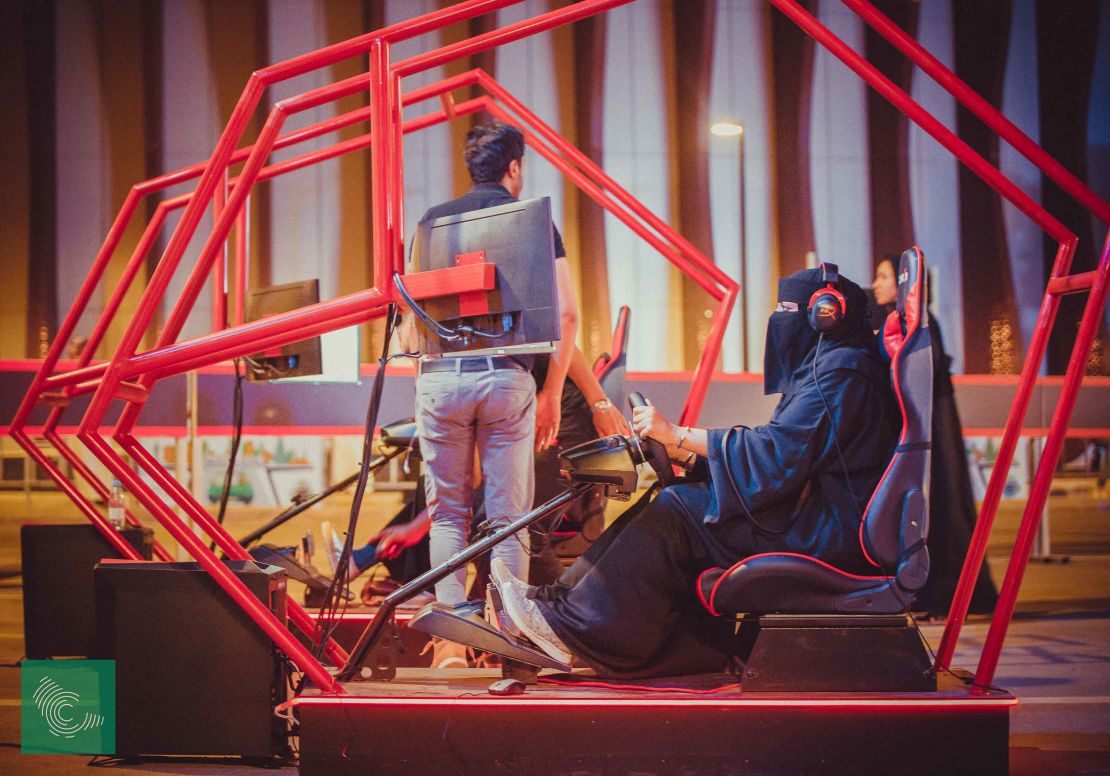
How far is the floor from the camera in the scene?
262cm

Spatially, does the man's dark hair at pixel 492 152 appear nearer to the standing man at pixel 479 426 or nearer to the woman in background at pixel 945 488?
the standing man at pixel 479 426

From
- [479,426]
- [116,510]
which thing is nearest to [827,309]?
[479,426]

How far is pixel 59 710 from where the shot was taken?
9.34 ft

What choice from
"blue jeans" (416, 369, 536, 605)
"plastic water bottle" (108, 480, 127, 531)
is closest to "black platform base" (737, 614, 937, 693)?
"blue jeans" (416, 369, 536, 605)

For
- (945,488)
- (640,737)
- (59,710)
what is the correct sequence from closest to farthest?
(640,737), (59,710), (945,488)

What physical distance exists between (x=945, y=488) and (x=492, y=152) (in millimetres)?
2651

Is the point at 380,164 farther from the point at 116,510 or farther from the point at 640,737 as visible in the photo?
the point at 116,510

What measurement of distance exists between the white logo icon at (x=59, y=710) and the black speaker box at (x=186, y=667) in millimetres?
321

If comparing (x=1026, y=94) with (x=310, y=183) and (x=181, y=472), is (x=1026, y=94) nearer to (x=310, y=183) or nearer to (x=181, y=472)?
(x=310, y=183)

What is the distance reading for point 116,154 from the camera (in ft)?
22.0

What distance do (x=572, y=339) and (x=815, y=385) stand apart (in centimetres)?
105

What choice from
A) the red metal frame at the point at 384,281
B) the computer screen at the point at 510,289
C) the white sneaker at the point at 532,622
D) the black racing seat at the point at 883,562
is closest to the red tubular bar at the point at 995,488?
the red metal frame at the point at 384,281

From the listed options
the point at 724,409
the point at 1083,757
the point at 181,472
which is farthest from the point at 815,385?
the point at 181,472

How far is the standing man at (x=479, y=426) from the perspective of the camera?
2982 mm
